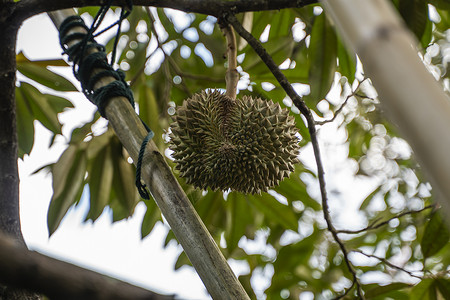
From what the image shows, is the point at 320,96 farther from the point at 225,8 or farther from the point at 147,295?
the point at 147,295

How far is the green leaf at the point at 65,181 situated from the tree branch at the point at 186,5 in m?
0.42

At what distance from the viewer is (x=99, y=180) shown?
3.74 feet

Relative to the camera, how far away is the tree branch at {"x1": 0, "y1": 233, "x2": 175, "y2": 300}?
276 mm

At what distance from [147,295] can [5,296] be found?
15.1 inches

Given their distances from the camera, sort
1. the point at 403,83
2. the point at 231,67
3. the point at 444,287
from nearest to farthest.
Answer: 1. the point at 403,83
2. the point at 231,67
3. the point at 444,287

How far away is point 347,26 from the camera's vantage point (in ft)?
0.95

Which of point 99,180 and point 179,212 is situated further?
point 99,180

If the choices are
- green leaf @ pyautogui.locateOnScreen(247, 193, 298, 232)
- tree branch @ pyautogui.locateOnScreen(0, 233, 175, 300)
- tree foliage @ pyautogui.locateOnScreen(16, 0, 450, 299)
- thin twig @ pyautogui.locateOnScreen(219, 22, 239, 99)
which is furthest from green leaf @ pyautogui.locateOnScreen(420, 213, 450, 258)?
tree branch @ pyautogui.locateOnScreen(0, 233, 175, 300)

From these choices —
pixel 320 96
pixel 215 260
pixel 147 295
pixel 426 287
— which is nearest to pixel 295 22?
pixel 320 96

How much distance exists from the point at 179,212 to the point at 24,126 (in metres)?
0.66

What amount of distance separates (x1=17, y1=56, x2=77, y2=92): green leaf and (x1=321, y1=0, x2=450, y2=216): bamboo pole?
0.94 metres

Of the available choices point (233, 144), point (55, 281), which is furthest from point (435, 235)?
point (55, 281)

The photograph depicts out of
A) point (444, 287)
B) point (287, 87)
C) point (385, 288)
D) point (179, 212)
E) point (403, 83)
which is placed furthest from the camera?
point (385, 288)

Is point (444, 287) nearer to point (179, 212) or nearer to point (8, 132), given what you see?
point (179, 212)
